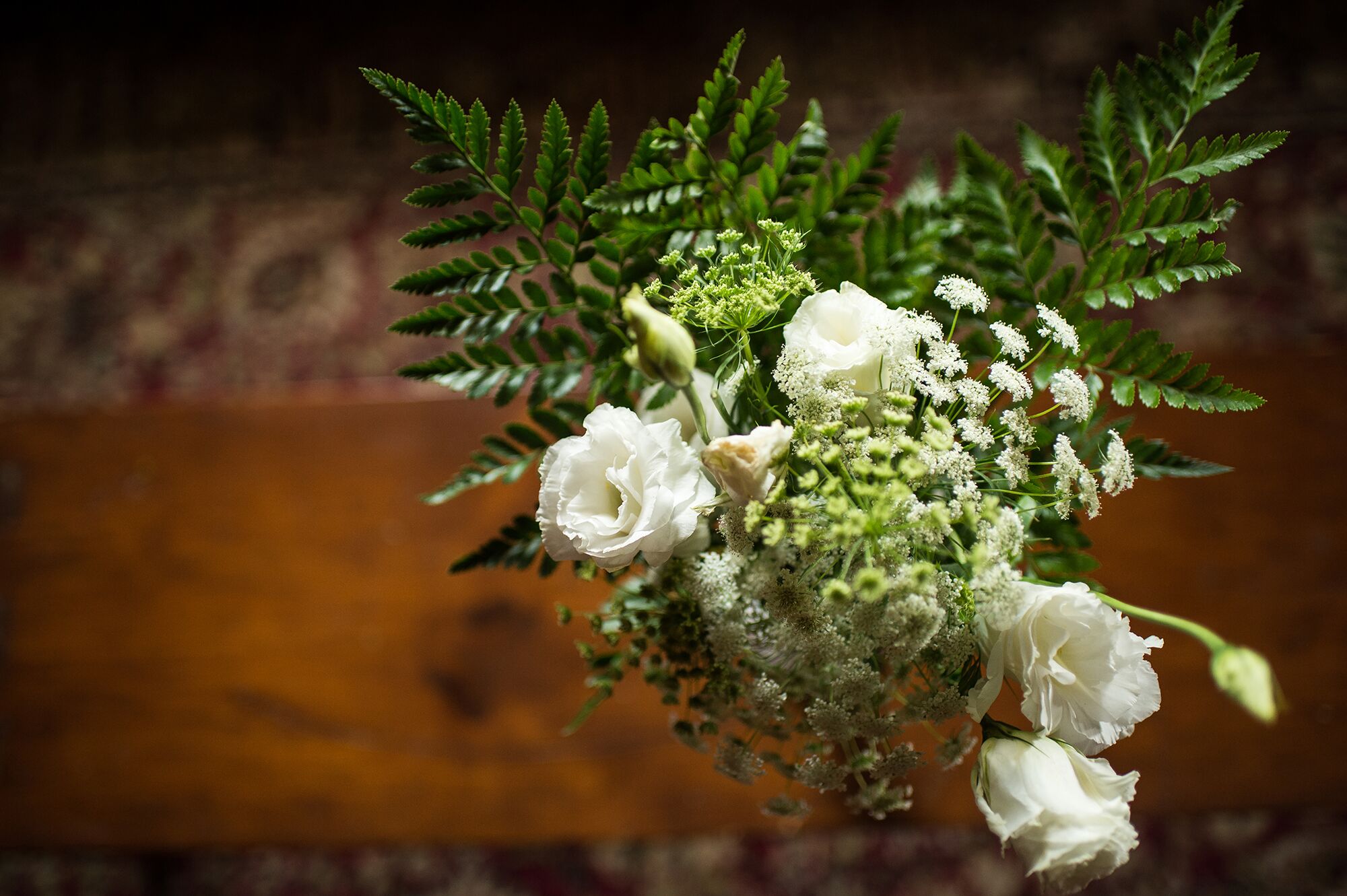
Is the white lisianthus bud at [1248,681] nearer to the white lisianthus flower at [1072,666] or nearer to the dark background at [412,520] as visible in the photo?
the white lisianthus flower at [1072,666]

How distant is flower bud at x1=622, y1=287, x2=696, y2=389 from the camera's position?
41 cm

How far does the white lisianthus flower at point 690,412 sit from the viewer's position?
1.69 ft

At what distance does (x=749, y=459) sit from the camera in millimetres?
414

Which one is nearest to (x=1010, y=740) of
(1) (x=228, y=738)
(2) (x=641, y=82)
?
(1) (x=228, y=738)

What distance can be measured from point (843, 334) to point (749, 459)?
0.34 feet

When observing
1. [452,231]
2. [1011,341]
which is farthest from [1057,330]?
[452,231]

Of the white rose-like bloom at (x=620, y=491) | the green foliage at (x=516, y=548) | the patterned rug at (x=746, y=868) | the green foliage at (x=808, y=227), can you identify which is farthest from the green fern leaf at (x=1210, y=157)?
the patterned rug at (x=746, y=868)

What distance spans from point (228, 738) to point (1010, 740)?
3.10ft

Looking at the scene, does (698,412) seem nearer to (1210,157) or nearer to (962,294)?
(962,294)

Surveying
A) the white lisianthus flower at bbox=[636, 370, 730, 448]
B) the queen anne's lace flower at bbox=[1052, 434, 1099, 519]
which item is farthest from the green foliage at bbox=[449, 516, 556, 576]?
the queen anne's lace flower at bbox=[1052, 434, 1099, 519]

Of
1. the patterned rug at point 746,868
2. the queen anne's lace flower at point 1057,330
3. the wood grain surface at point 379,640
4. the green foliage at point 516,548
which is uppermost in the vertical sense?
the queen anne's lace flower at point 1057,330

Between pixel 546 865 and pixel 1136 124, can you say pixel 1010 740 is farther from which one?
pixel 546 865

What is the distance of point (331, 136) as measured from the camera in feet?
4.94

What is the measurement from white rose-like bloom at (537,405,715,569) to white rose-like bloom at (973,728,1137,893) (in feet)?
0.69
